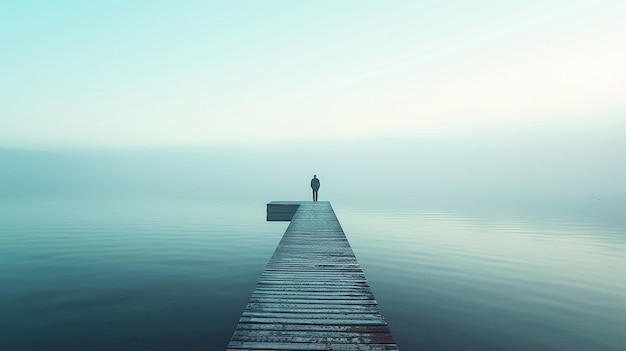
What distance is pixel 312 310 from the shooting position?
19.1 ft

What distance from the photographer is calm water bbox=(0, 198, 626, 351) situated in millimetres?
8461

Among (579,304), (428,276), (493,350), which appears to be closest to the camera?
(493,350)

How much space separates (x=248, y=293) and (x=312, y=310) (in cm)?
672

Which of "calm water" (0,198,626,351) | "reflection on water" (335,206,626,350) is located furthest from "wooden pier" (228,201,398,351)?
"reflection on water" (335,206,626,350)

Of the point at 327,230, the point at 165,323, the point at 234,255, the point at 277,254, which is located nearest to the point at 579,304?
the point at 327,230

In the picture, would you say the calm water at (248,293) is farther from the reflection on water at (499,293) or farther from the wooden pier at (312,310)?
the wooden pier at (312,310)

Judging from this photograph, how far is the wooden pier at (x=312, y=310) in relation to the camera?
15.5 feet

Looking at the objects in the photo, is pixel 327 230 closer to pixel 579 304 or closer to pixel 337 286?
pixel 337 286

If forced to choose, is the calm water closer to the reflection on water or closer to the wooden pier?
the reflection on water

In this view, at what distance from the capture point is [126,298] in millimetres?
10914

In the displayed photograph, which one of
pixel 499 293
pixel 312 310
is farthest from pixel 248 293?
pixel 499 293

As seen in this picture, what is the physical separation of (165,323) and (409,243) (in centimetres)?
1763

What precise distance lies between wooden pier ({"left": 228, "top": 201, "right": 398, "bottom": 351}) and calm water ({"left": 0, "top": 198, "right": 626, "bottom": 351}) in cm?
232

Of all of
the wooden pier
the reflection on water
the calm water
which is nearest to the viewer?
the wooden pier
